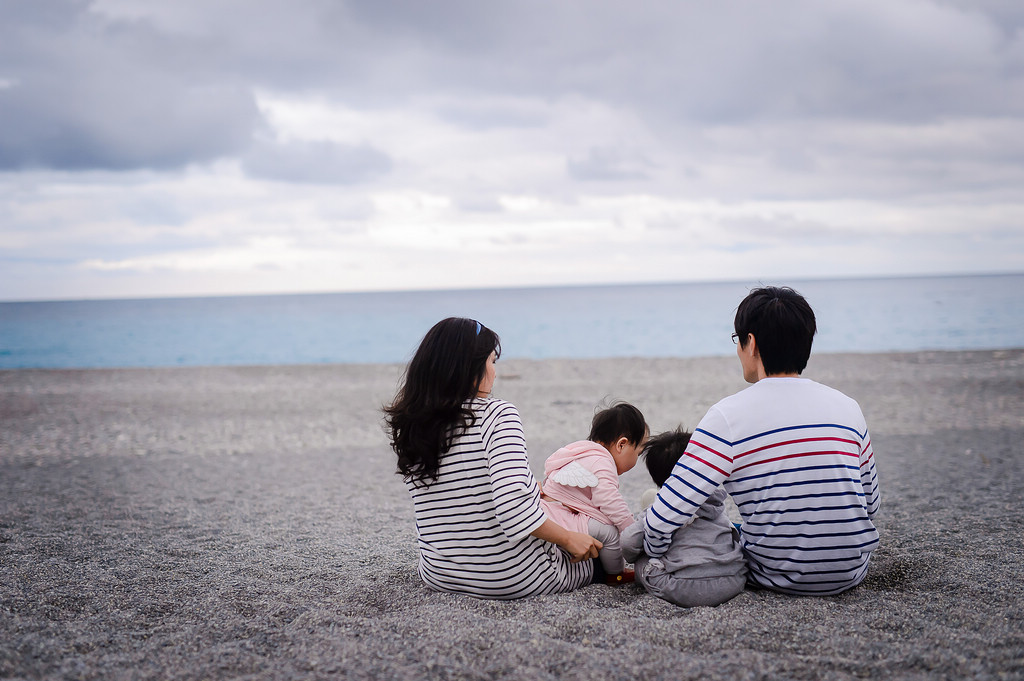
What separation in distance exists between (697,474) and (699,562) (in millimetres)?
481

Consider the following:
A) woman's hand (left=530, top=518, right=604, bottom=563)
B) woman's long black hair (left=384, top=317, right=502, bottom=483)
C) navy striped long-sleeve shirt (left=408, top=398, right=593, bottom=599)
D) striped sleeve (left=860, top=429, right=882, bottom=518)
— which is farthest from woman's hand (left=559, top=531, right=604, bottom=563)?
striped sleeve (left=860, top=429, right=882, bottom=518)

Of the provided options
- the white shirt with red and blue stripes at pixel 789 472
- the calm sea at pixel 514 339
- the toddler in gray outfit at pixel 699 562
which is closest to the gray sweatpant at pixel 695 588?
the toddler in gray outfit at pixel 699 562

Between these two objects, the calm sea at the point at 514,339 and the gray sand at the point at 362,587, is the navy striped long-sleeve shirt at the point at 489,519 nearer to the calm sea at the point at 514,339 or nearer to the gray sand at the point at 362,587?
the gray sand at the point at 362,587

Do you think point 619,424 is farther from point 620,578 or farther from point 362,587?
point 362,587

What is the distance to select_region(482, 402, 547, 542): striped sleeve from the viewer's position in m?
2.88

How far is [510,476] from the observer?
2.87 m

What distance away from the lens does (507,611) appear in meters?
2.99

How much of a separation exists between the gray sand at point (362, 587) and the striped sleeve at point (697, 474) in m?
0.43

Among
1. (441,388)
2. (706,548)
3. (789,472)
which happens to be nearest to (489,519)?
(441,388)

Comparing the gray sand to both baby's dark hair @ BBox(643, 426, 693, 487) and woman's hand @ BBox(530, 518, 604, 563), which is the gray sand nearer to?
woman's hand @ BBox(530, 518, 604, 563)

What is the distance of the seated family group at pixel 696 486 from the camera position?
9.27 ft

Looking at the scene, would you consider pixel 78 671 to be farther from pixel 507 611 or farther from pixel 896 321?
pixel 896 321

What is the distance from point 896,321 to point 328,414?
4926cm

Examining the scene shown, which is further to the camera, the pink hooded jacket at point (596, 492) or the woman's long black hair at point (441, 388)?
the pink hooded jacket at point (596, 492)
